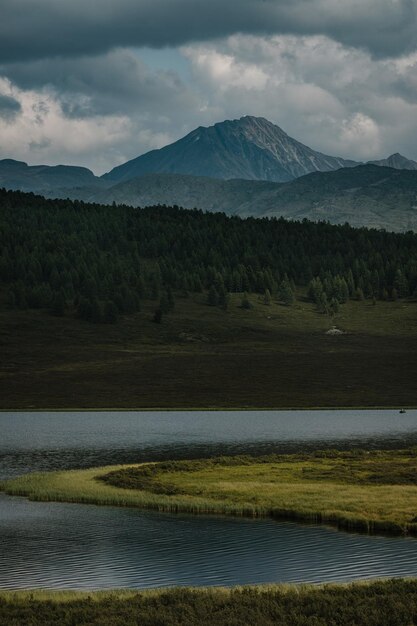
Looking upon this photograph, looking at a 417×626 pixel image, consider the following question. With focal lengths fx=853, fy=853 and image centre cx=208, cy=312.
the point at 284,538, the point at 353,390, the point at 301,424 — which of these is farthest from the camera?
the point at 353,390


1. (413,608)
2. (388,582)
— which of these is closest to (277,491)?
(388,582)

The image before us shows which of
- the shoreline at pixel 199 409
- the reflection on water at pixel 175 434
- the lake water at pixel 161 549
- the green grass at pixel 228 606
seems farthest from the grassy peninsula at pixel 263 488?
the shoreline at pixel 199 409

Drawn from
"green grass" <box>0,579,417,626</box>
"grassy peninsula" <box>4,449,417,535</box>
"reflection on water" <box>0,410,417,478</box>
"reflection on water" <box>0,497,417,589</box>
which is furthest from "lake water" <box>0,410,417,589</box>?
"reflection on water" <box>0,410,417,478</box>

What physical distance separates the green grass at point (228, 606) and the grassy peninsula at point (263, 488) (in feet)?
53.2

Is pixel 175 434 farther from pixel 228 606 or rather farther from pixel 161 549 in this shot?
pixel 228 606

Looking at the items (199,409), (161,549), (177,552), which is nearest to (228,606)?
(177,552)

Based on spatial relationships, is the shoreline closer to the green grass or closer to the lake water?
the lake water

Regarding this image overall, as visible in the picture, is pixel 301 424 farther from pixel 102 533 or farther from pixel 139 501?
pixel 102 533

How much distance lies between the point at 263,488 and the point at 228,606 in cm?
3070

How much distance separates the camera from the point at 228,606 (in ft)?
107

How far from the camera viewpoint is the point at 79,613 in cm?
3184

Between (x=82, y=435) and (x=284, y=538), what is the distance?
214 ft

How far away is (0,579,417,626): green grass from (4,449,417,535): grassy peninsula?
53.2 ft

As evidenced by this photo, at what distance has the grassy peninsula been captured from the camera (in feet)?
178
